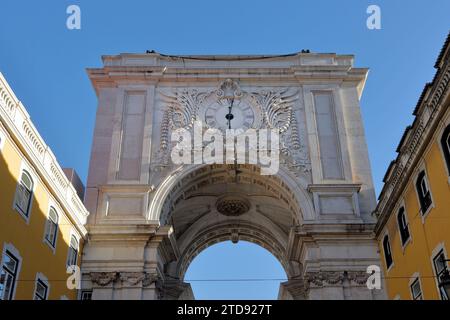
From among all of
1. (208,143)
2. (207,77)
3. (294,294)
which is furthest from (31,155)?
(294,294)

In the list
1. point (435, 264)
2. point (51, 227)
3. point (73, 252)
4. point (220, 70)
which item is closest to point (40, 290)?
point (51, 227)

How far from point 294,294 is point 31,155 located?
22574 millimetres

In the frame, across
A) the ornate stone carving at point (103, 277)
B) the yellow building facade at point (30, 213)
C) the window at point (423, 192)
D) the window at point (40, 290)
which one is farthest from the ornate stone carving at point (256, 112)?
the window at point (423, 192)

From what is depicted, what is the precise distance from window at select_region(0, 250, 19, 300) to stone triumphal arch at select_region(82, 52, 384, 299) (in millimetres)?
8452

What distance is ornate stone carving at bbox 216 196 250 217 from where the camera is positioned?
37.6 m

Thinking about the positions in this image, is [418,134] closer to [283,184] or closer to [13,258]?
[283,184]

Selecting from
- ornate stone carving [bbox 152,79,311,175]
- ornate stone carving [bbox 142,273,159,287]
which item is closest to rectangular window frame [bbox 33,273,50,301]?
ornate stone carving [bbox 142,273,159,287]

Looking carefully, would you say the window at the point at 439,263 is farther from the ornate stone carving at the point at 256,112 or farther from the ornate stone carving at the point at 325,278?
the ornate stone carving at the point at 256,112

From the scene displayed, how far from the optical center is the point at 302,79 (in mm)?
34562

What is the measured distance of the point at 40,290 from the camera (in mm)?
21922

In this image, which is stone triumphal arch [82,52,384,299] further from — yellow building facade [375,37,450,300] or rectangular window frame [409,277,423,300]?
rectangular window frame [409,277,423,300]
